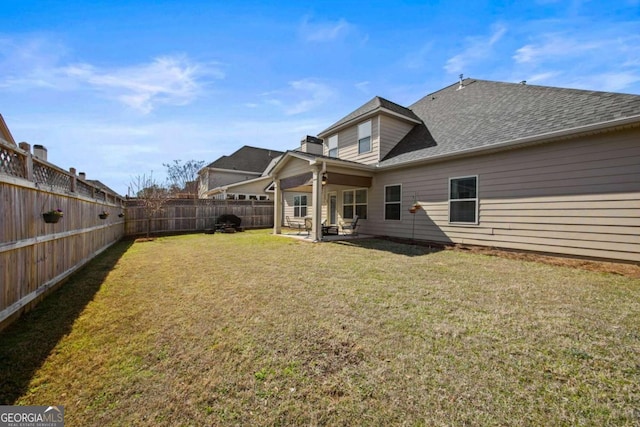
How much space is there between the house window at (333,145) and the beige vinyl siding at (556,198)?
5.29m

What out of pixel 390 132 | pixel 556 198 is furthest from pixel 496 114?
pixel 390 132

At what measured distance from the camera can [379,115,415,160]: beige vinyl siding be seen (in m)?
10.9

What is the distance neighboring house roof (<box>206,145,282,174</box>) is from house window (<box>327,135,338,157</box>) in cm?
1406

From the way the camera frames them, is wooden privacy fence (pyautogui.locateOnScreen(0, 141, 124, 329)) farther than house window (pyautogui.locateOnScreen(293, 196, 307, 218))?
No

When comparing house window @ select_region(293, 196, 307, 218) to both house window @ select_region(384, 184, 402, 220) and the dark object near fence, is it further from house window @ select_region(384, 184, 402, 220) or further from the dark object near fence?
house window @ select_region(384, 184, 402, 220)

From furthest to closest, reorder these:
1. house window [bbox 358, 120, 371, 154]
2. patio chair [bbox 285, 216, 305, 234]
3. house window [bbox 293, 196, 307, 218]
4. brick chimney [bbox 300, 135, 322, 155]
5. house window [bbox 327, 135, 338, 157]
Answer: house window [bbox 293, 196, 307, 218], patio chair [bbox 285, 216, 305, 234], brick chimney [bbox 300, 135, 322, 155], house window [bbox 327, 135, 338, 157], house window [bbox 358, 120, 371, 154]

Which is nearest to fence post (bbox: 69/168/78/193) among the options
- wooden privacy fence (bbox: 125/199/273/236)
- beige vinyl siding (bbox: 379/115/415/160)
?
wooden privacy fence (bbox: 125/199/273/236)

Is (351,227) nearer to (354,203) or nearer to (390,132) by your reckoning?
(354,203)

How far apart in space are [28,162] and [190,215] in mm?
11940

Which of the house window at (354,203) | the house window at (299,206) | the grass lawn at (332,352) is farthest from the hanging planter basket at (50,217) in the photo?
the house window at (299,206)

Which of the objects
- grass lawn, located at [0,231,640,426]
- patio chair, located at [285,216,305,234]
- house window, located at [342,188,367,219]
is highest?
house window, located at [342,188,367,219]

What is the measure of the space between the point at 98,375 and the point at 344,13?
9681mm

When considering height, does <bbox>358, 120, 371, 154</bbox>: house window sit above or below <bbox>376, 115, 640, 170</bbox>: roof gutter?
above

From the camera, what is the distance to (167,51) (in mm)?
7438
